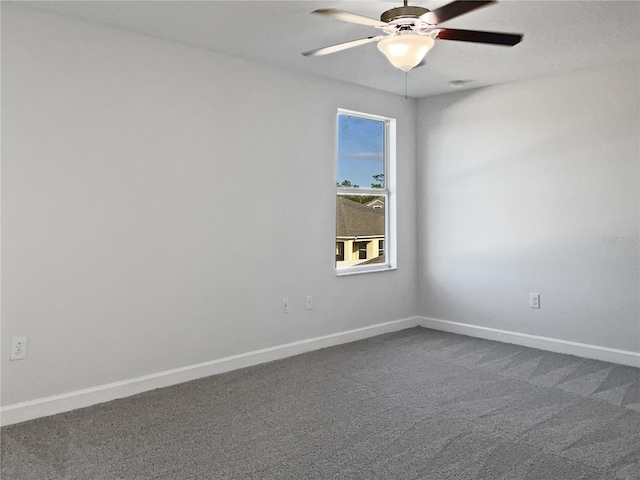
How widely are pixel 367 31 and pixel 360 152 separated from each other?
5.74 ft

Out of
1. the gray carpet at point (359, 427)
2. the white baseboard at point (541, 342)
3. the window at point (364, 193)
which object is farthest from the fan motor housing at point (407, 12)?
the white baseboard at point (541, 342)

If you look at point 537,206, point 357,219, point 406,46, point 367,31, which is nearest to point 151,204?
point 367,31

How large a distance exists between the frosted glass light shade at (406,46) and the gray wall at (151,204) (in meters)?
1.62

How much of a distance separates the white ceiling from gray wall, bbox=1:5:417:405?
0.23 m

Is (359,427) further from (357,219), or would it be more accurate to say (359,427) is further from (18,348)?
(357,219)

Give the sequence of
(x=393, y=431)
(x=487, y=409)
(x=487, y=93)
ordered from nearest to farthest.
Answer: (x=393, y=431), (x=487, y=409), (x=487, y=93)

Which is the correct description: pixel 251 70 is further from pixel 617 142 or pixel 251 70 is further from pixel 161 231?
pixel 617 142

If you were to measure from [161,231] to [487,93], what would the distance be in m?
3.30

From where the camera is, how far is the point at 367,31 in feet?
10.5

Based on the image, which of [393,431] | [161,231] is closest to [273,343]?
[161,231]

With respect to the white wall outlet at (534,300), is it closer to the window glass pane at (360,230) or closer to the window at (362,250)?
the window glass pane at (360,230)

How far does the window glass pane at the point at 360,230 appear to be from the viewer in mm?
4684

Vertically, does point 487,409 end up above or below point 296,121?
below

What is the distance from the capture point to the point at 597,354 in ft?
13.3
